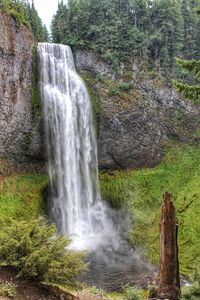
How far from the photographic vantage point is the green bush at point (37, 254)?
1062cm

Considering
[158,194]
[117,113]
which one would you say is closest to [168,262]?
[158,194]

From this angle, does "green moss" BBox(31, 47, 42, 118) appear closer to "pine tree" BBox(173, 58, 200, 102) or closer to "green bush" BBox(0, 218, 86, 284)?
"pine tree" BBox(173, 58, 200, 102)

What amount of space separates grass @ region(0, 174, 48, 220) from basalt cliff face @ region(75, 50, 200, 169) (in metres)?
5.93

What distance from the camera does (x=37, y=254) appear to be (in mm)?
10547

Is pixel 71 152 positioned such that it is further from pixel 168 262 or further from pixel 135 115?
pixel 168 262

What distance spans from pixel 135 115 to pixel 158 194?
658cm

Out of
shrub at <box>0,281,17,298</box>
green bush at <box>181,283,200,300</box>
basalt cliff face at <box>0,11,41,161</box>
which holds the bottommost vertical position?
green bush at <box>181,283,200,300</box>

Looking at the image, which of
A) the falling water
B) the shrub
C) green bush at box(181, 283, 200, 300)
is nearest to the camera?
the shrub

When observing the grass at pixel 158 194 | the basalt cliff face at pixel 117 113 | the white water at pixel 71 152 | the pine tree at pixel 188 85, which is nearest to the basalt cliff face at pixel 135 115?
the basalt cliff face at pixel 117 113

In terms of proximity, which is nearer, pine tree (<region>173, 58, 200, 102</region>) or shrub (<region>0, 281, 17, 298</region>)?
shrub (<region>0, 281, 17, 298</region>)

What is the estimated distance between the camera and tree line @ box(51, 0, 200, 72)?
110 feet

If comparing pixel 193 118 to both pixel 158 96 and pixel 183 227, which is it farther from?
pixel 183 227

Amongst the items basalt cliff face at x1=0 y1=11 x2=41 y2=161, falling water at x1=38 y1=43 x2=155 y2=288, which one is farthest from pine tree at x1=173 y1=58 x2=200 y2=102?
basalt cliff face at x1=0 y1=11 x2=41 y2=161

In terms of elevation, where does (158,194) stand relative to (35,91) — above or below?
below
